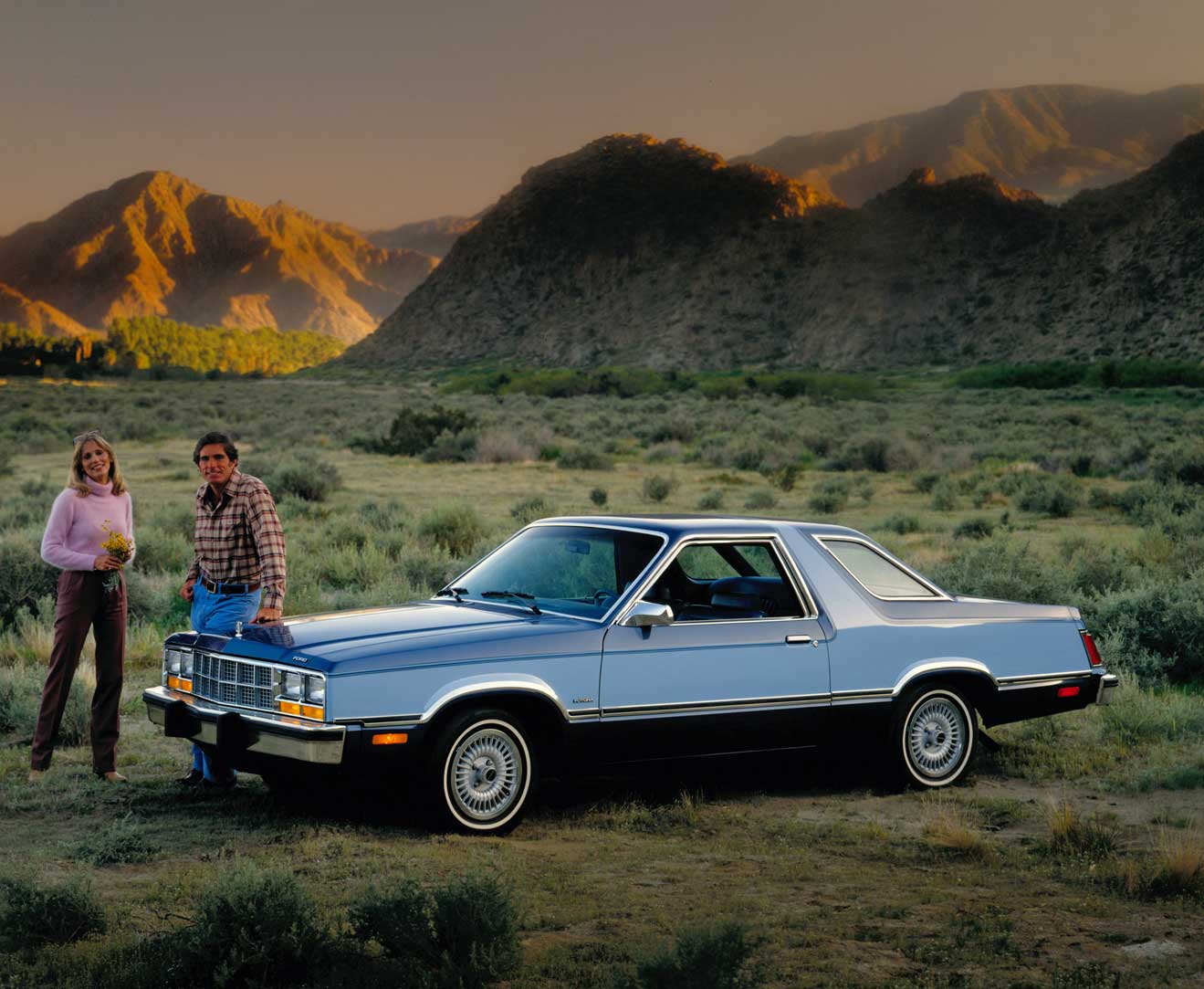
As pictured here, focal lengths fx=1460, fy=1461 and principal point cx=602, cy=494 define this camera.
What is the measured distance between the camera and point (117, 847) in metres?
6.65

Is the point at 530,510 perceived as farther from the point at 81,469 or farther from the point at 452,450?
the point at 81,469

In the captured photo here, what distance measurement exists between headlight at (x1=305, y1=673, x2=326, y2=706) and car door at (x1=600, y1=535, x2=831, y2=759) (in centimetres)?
134

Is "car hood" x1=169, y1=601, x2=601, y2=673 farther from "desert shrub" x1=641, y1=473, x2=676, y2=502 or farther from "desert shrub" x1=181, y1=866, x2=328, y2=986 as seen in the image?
"desert shrub" x1=641, y1=473, x2=676, y2=502

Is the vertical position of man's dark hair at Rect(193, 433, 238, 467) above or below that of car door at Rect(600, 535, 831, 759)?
above

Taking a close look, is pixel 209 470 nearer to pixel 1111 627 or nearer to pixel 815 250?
pixel 1111 627

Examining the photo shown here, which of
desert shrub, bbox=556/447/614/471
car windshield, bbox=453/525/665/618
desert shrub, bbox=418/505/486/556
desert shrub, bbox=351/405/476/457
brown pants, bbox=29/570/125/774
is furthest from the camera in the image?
desert shrub, bbox=351/405/476/457

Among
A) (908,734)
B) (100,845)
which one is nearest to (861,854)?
(908,734)

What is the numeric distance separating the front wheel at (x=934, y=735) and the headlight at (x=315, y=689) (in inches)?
124

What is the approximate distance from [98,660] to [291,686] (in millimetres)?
2057

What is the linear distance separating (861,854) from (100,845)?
3507mm

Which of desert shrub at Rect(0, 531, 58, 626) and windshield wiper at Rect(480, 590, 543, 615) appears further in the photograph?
desert shrub at Rect(0, 531, 58, 626)

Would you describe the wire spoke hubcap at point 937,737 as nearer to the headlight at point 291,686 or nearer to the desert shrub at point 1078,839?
the desert shrub at point 1078,839

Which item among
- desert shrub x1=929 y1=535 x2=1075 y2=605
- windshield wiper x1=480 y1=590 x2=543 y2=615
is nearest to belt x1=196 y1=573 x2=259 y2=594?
windshield wiper x1=480 y1=590 x2=543 y2=615

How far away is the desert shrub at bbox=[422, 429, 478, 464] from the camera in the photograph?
35.9 m
